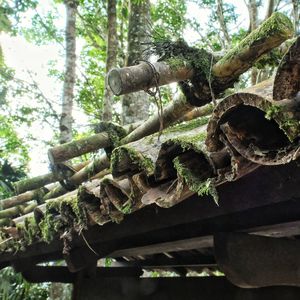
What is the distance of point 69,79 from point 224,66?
4.24m

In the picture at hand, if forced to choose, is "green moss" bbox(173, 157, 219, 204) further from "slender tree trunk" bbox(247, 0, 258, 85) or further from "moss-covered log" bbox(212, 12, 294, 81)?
"slender tree trunk" bbox(247, 0, 258, 85)

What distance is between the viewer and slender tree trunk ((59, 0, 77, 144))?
5688 mm

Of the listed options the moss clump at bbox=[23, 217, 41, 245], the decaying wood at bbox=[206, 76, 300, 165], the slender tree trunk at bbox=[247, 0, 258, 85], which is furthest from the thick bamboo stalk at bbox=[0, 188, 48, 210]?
→ the slender tree trunk at bbox=[247, 0, 258, 85]

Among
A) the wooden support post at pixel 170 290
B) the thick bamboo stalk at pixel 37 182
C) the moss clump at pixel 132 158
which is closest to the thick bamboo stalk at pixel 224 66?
the moss clump at pixel 132 158

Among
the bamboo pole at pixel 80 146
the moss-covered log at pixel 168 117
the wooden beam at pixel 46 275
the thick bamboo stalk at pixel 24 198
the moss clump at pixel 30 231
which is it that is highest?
the moss-covered log at pixel 168 117

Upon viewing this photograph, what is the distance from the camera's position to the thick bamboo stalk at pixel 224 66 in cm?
156

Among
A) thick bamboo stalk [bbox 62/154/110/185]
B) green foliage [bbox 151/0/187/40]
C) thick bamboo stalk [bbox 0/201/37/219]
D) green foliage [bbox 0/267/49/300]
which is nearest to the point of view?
thick bamboo stalk [bbox 62/154/110/185]

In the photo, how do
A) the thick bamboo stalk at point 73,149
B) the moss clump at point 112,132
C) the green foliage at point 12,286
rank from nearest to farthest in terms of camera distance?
the thick bamboo stalk at point 73,149
the moss clump at point 112,132
the green foliage at point 12,286

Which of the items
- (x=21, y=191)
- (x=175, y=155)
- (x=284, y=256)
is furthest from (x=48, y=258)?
(x=175, y=155)

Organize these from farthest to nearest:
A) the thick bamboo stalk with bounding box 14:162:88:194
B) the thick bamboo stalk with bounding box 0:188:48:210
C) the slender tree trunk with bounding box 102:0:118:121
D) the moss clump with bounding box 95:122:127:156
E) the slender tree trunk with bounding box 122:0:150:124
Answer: the slender tree trunk with bounding box 102:0:118:121 → the slender tree trunk with bounding box 122:0:150:124 → the thick bamboo stalk with bounding box 0:188:48:210 → the thick bamboo stalk with bounding box 14:162:88:194 → the moss clump with bounding box 95:122:127:156

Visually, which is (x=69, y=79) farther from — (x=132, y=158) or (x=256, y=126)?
(x=256, y=126)

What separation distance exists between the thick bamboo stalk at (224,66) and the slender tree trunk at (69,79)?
12.5 ft

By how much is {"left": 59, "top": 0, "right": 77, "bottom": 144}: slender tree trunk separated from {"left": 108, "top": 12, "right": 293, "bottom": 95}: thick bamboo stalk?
3.81m

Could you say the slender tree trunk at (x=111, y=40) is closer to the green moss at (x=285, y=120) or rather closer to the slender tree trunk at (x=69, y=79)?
the slender tree trunk at (x=69, y=79)
